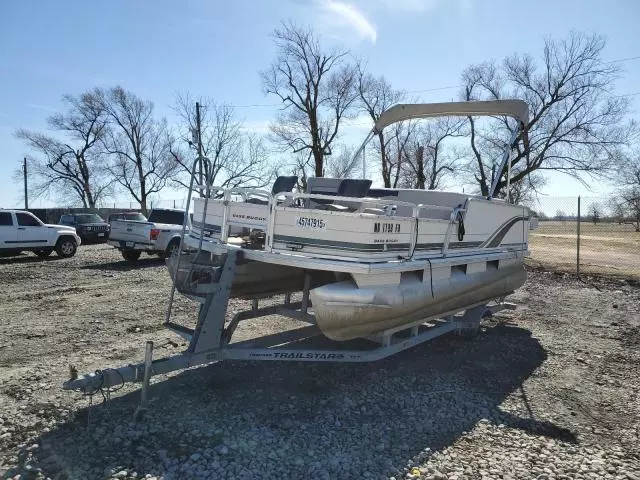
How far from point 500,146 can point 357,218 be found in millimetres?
21669

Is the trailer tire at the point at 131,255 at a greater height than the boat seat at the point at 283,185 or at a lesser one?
lesser

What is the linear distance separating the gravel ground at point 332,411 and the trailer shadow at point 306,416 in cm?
2

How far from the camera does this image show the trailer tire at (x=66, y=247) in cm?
1544

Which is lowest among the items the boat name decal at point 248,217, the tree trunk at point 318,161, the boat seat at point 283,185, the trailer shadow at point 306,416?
the trailer shadow at point 306,416

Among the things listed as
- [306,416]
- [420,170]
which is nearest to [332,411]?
[306,416]

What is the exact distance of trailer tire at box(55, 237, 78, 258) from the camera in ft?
50.6

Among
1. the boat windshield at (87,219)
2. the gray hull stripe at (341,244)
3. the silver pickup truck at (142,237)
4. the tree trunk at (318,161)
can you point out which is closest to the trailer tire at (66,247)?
the silver pickup truck at (142,237)

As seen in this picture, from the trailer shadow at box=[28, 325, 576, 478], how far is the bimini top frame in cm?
286

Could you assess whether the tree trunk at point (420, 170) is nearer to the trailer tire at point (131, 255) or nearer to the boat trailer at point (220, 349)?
the trailer tire at point (131, 255)

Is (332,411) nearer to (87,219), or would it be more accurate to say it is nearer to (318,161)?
(87,219)

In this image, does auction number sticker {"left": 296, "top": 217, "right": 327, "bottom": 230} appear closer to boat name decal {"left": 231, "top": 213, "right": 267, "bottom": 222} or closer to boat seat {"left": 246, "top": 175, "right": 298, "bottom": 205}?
boat name decal {"left": 231, "top": 213, "right": 267, "bottom": 222}

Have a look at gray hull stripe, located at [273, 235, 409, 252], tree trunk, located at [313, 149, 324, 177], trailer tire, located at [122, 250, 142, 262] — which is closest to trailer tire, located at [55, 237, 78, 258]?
trailer tire, located at [122, 250, 142, 262]

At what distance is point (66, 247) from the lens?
15.6 meters

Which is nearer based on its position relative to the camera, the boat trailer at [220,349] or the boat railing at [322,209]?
the boat trailer at [220,349]
